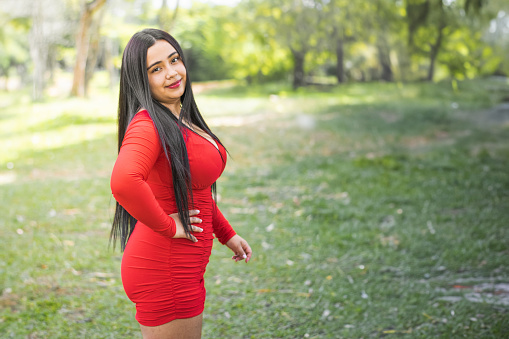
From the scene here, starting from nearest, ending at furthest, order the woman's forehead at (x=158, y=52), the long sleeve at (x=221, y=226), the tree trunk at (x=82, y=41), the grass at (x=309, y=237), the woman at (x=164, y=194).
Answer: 1. the woman at (x=164, y=194)
2. the woman's forehead at (x=158, y=52)
3. the long sleeve at (x=221, y=226)
4. the grass at (x=309, y=237)
5. the tree trunk at (x=82, y=41)

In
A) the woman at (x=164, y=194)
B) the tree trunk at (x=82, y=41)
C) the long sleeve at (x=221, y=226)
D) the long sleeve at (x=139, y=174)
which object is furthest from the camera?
the tree trunk at (x=82, y=41)

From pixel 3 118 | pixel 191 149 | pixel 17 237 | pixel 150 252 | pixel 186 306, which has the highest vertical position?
pixel 191 149

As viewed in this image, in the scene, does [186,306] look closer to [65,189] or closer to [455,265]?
[455,265]

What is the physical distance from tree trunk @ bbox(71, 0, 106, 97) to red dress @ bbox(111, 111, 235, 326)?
1286 cm

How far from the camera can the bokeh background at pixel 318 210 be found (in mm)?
3395

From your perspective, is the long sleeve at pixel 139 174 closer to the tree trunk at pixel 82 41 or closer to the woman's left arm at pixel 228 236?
the woman's left arm at pixel 228 236

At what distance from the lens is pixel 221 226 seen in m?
2.04

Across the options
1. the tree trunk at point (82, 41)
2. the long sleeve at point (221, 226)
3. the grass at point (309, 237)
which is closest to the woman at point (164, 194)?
the long sleeve at point (221, 226)

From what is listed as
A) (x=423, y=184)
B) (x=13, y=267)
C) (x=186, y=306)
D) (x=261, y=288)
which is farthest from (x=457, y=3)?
(x=186, y=306)

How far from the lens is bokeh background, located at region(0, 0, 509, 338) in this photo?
3.39m

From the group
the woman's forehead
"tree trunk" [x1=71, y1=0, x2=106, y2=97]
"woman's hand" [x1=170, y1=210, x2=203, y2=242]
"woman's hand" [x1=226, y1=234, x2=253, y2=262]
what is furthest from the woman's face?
"tree trunk" [x1=71, y1=0, x2=106, y2=97]

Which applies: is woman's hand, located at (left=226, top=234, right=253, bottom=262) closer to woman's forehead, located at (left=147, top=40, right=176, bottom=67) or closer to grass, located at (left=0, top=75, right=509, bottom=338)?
woman's forehead, located at (left=147, top=40, right=176, bottom=67)

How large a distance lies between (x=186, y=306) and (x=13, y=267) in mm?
3079

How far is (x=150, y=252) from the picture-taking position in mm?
1659
